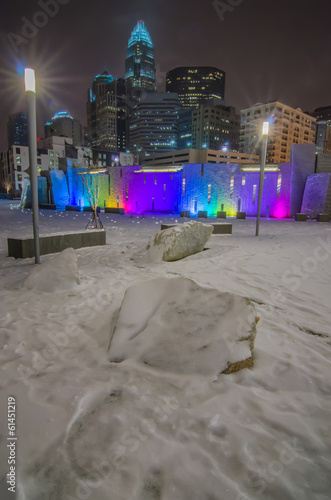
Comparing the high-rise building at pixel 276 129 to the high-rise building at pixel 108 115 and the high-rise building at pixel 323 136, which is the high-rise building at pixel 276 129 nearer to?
the high-rise building at pixel 323 136

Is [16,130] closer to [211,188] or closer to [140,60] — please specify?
[140,60]

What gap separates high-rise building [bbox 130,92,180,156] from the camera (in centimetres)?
11075

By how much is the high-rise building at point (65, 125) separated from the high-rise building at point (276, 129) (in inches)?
2525

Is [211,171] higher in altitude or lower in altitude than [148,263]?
higher

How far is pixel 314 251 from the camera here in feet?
26.8

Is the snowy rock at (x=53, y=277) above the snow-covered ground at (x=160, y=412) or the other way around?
above

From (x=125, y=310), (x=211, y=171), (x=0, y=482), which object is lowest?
(x=0, y=482)

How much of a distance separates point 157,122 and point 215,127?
26.3m

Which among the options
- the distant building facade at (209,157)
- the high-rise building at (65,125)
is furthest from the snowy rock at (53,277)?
the high-rise building at (65,125)

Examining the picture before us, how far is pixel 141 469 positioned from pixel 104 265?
5092 mm

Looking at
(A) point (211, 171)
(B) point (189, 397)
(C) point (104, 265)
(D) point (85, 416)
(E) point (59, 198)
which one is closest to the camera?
(D) point (85, 416)

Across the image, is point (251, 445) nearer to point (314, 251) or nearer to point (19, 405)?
point (19, 405)

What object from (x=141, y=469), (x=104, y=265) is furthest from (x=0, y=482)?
(x=104, y=265)

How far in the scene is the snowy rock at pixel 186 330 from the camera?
2.60 metres
